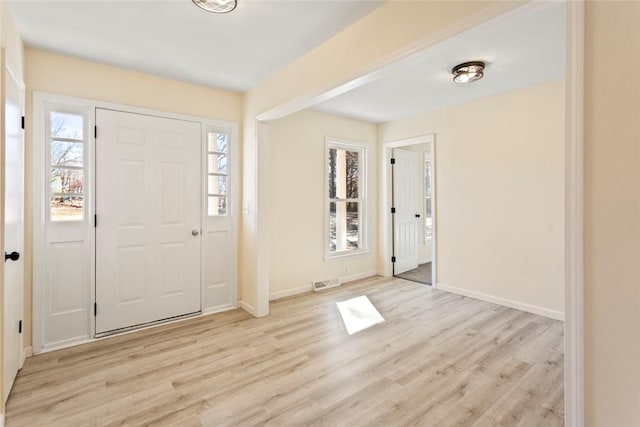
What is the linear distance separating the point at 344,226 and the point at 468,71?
272 cm

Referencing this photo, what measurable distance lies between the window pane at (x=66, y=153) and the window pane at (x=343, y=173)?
9.62ft

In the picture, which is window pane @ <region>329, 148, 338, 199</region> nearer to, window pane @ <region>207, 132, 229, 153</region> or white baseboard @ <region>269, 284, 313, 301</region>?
white baseboard @ <region>269, 284, 313, 301</region>

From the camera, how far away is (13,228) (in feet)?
6.88

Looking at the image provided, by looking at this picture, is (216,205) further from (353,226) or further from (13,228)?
(353,226)

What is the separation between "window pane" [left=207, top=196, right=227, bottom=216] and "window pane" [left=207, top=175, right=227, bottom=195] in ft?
0.23

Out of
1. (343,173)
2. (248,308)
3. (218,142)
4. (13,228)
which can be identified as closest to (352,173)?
(343,173)

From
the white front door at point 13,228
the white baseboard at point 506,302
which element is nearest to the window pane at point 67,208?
the white front door at point 13,228

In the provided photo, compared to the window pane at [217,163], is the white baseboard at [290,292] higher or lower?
lower

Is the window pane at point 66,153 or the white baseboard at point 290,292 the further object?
the white baseboard at point 290,292

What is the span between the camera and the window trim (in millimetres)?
4578

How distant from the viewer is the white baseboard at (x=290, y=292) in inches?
161

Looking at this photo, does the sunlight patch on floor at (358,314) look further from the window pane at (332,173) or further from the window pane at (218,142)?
the window pane at (218,142)
